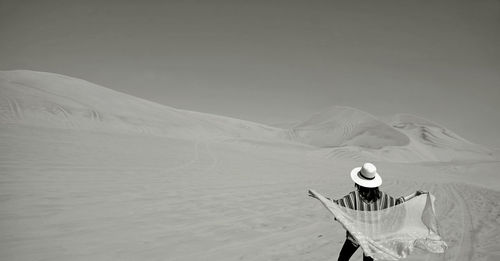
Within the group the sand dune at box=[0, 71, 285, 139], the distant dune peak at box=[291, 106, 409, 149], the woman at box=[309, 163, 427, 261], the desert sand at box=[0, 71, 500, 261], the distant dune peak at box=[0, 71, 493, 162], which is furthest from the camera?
the distant dune peak at box=[291, 106, 409, 149]

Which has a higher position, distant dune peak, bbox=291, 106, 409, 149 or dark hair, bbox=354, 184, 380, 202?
dark hair, bbox=354, 184, 380, 202

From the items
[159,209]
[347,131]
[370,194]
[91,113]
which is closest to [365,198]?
[370,194]

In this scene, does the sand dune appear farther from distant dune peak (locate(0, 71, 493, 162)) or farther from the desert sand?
the desert sand

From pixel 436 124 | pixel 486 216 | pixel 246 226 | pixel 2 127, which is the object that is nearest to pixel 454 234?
pixel 486 216

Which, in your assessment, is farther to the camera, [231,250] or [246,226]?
[246,226]

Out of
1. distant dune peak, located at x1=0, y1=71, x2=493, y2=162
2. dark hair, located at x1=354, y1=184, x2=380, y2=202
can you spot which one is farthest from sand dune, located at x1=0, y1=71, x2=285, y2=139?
dark hair, located at x1=354, y1=184, x2=380, y2=202

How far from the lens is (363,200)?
Answer: 13.8 feet

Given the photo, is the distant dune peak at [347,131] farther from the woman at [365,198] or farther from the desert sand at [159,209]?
the woman at [365,198]

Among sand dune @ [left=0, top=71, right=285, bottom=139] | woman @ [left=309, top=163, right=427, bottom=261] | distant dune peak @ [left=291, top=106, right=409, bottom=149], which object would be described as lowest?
distant dune peak @ [left=291, top=106, right=409, bottom=149]

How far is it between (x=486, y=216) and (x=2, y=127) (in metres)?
19.8

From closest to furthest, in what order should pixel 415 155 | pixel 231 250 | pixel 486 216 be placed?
1. pixel 231 250
2. pixel 486 216
3. pixel 415 155

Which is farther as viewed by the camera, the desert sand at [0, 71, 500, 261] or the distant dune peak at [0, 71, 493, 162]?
the distant dune peak at [0, 71, 493, 162]

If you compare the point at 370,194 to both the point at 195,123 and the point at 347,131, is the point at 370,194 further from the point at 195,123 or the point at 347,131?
the point at 347,131

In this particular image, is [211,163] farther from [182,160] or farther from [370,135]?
[370,135]
